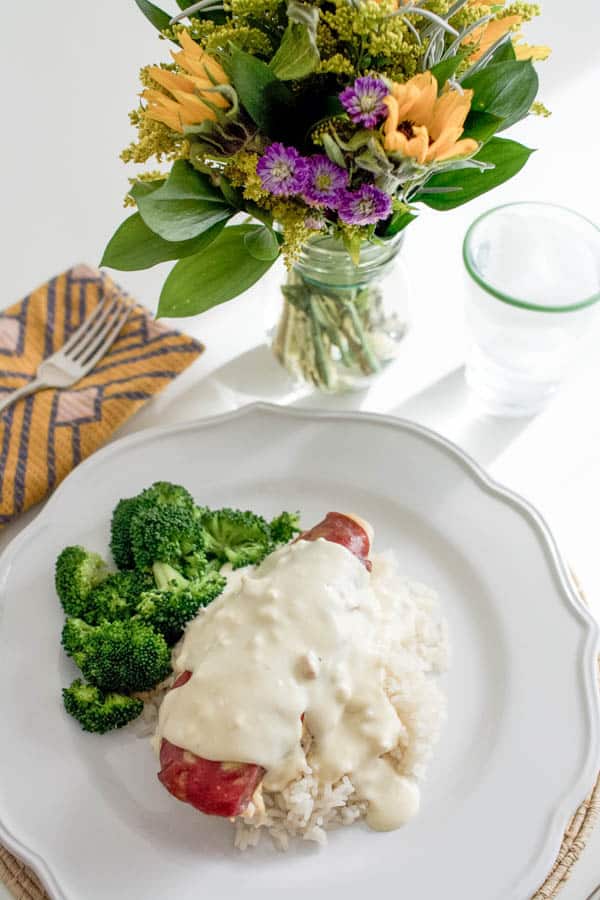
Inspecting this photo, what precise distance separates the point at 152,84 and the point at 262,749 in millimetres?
1188

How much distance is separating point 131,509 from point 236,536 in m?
0.25

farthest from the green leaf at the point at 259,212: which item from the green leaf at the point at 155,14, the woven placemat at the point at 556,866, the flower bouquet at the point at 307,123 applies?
the woven placemat at the point at 556,866

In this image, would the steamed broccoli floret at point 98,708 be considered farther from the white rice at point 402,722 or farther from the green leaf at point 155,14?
the green leaf at point 155,14

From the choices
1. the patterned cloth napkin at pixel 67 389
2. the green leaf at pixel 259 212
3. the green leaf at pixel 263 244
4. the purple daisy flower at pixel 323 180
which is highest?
the purple daisy flower at pixel 323 180

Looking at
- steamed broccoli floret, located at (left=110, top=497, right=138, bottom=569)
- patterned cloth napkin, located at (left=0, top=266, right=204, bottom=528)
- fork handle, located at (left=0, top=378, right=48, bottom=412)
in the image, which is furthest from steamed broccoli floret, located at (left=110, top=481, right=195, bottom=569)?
fork handle, located at (left=0, top=378, right=48, bottom=412)

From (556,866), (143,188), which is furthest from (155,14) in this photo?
(556,866)

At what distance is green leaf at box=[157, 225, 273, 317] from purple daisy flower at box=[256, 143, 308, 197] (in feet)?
0.91

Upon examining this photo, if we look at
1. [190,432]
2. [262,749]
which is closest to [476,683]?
[262,749]

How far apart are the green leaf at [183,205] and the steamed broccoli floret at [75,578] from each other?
766 millimetres

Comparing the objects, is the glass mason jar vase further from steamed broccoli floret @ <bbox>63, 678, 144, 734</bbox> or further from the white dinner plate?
steamed broccoli floret @ <bbox>63, 678, 144, 734</bbox>

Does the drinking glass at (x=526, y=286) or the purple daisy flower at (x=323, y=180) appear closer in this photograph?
the purple daisy flower at (x=323, y=180)

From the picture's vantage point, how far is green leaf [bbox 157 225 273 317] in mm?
1919

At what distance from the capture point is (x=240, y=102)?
64.4 inches

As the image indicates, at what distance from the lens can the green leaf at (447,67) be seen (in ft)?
5.37
